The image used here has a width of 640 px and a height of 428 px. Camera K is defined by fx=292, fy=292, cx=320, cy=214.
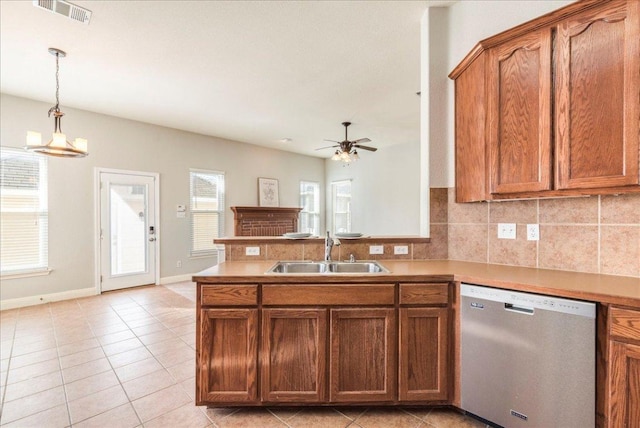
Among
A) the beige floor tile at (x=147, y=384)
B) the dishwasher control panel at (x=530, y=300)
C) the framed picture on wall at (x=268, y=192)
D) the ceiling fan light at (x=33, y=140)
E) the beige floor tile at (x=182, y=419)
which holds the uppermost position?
the ceiling fan light at (x=33, y=140)

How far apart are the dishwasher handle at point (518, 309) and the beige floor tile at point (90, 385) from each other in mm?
2758

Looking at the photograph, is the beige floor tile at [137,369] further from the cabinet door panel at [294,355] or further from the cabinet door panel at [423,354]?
the cabinet door panel at [423,354]

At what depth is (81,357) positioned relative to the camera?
2615 millimetres

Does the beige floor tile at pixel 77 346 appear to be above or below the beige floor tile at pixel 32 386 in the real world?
below

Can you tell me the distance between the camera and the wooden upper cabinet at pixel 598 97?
1.50m

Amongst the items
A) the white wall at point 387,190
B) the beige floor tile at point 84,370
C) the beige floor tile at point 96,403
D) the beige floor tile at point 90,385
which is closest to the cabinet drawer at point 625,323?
the beige floor tile at point 96,403

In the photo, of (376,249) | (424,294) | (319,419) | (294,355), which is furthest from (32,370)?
(424,294)

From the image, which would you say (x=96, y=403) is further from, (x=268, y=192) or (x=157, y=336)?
(x=268, y=192)

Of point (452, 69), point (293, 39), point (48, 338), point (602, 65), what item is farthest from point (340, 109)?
point (48, 338)

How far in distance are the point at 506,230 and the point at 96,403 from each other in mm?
3115

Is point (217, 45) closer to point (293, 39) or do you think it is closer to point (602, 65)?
point (293, 39)

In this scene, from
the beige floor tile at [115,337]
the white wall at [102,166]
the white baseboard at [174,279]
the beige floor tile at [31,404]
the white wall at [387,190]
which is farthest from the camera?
the white wall at [387,190]

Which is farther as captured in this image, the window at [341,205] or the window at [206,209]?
the window at [341,205]

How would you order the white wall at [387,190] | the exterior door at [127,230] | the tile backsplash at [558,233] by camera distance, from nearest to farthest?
the tile backsplash at [558,233]
the exterior door at [127,230]
the white wall at [387,190]
